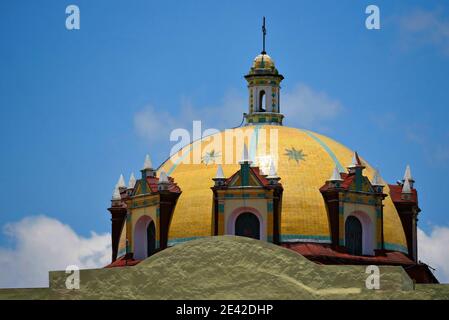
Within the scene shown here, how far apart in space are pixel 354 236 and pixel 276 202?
4137 millimetres

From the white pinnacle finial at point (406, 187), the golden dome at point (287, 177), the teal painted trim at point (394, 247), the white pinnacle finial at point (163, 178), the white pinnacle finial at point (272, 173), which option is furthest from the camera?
the white pinnacle finial at point (406, 187)

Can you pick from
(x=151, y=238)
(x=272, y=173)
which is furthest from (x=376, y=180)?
(x=151, y=238)

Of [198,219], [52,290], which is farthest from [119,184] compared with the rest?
[52,290]

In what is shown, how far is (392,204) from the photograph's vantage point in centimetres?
8456

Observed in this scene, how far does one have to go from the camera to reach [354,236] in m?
81.2

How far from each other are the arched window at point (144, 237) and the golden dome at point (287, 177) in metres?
1.61

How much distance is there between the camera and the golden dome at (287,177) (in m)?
79.7

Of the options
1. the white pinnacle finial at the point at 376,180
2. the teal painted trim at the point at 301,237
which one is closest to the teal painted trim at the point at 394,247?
the white pinnacle finial at the point at 376,180

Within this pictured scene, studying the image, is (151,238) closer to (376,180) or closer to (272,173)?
(272,173)

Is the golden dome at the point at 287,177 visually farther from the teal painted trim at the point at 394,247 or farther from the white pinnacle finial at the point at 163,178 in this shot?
the white pinnacle finial at the point at 163,178

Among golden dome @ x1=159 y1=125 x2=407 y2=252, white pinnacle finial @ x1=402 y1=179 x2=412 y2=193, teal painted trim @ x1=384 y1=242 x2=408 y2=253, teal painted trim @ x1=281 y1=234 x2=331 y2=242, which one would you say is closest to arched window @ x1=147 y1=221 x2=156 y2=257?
golden dome @ x1=159 y1=125 x2=407 y2=252

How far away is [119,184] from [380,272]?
24772 millimetres

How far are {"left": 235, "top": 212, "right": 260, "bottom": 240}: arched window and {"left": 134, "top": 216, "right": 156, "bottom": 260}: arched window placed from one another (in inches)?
157
